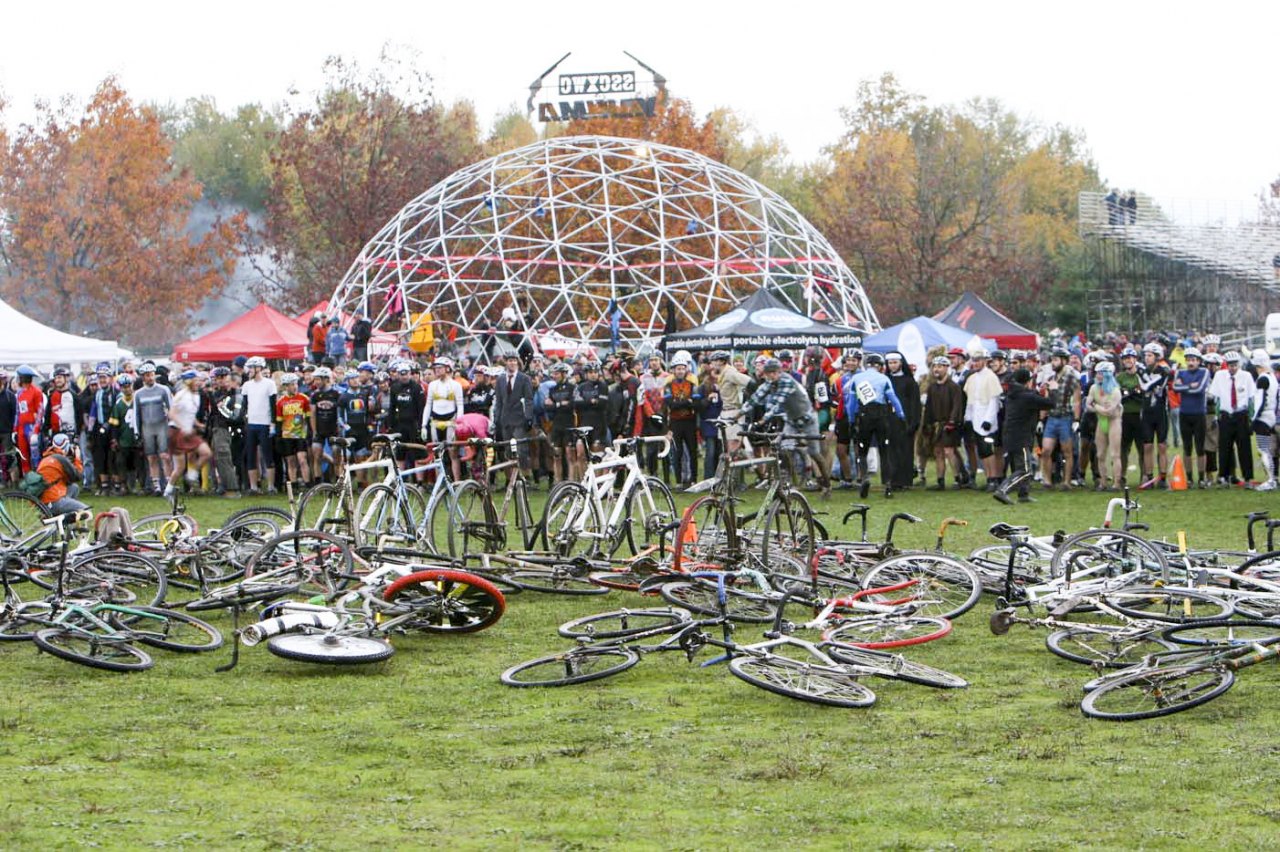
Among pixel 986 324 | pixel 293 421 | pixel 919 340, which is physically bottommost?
pixel 293 421

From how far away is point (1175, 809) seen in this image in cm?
596

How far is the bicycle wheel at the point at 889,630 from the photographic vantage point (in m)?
9.22

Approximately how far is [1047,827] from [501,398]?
15.7 m

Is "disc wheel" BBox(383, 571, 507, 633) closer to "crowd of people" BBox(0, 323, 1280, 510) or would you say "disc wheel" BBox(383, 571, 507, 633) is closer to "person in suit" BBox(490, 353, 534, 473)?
"crowd of people" BBox(0, 323, 1280, 510)

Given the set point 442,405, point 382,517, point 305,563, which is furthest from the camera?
point 442,405

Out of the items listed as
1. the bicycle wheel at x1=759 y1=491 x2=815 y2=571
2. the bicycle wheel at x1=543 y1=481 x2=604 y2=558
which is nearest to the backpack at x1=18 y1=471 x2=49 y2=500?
the bicycle wheel at x1=543 y1=481 x2=604 y2=558

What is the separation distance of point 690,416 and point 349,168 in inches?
1258

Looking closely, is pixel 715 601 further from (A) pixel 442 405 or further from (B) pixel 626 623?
(A) pixel 442 405

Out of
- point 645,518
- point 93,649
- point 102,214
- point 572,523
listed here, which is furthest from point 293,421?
point 102,214

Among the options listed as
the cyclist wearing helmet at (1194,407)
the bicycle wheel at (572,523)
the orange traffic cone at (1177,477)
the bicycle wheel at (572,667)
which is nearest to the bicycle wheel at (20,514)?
the bicycle wheel at (572,523)

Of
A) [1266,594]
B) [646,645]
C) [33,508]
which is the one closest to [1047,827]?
[646,645]

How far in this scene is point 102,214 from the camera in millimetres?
52625

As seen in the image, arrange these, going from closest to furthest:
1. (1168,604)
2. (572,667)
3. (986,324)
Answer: (572,667) → (1168,604) → (986,324)

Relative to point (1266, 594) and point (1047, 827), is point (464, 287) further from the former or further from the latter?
point (1047, 827)
